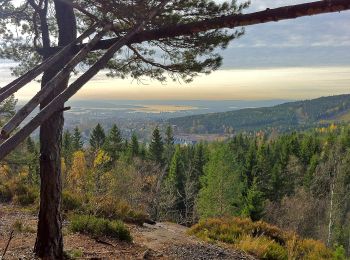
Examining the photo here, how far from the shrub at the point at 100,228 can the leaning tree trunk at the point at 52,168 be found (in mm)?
2337

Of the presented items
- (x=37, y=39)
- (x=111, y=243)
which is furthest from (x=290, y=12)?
(x=111, y=243)

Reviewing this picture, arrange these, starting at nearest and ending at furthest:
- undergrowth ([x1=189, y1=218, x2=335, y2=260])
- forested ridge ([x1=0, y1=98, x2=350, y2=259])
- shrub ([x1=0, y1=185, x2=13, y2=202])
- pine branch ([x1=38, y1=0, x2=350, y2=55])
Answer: pine branch ([x1=38, y1=0, x2=350, y2=55]), undergrowth ([x1=189, y1=218, x2=335, y2=260]), forested ridge ([x1=0, y1=98, x2=350, y2=259]), shrub ([x1=0, y1=185, x2=13, y2=202])

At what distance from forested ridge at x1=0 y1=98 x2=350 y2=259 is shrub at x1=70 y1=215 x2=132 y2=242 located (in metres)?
0.04

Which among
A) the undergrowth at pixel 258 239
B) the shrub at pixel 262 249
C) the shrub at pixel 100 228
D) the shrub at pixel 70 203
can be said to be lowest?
the undergrowth at pixel 258 239

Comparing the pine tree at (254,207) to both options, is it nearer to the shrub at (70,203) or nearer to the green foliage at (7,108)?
the green foliage at (7,108)

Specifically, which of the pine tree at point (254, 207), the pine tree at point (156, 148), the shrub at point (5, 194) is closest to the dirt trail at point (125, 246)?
the shrub at point (5, 194)

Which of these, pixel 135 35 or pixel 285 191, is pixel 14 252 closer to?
pixel 135 35

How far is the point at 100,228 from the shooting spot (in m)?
9.08

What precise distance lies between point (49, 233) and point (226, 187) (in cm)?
2577

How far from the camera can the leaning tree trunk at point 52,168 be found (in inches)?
251

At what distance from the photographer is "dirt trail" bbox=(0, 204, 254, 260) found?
7.47m

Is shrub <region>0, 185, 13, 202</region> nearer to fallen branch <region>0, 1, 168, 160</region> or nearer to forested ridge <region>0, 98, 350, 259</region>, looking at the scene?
forested ridge <region>0, 98, 350, 259</region>

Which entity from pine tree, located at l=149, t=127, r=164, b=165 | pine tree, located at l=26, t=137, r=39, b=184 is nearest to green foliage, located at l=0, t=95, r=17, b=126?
pine tree, located at l=26, t=137, r=39, b=184

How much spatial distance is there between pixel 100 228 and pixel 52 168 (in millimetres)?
3108
